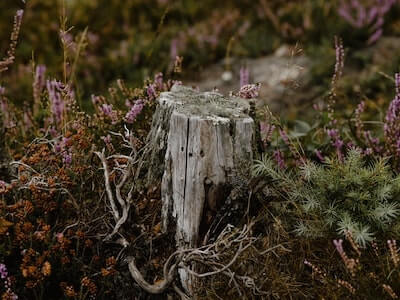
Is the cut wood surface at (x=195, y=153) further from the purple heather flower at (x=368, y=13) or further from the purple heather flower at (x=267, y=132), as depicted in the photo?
the purple heather flower at (x=368, y=13)

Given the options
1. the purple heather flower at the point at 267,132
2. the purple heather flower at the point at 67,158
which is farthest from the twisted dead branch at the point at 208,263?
the purple heather flower at the point at 267,132

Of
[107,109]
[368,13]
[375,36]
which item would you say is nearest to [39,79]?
[107,109]

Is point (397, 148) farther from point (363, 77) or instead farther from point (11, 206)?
point (363, 77)

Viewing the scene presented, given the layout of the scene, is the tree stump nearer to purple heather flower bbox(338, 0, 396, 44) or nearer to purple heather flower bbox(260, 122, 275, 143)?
purple heather flower bbox(260, 122, 275, 143)

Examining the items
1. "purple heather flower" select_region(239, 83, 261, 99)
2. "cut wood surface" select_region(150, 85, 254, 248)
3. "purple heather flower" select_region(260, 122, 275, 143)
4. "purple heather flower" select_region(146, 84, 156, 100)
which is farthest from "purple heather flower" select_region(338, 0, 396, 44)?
"cut wood surface" select_region(150, 85, 254, 248)

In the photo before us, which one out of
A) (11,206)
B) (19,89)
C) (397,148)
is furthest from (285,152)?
(19,89)

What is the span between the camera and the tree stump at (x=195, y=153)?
304 cm

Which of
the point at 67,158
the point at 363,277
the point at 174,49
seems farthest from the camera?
the point at 174,49

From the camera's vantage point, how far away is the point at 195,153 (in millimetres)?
3045

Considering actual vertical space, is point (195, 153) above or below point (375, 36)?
below

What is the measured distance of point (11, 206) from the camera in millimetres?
3246

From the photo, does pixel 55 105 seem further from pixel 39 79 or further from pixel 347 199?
pixel 347 199

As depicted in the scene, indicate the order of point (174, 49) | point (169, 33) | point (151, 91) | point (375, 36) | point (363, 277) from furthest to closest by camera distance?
point (169, 33) → point (174, 49) → point (375, 36) → point (151, 91) → point (363, 277)

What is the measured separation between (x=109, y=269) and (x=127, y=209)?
12.6 inches
